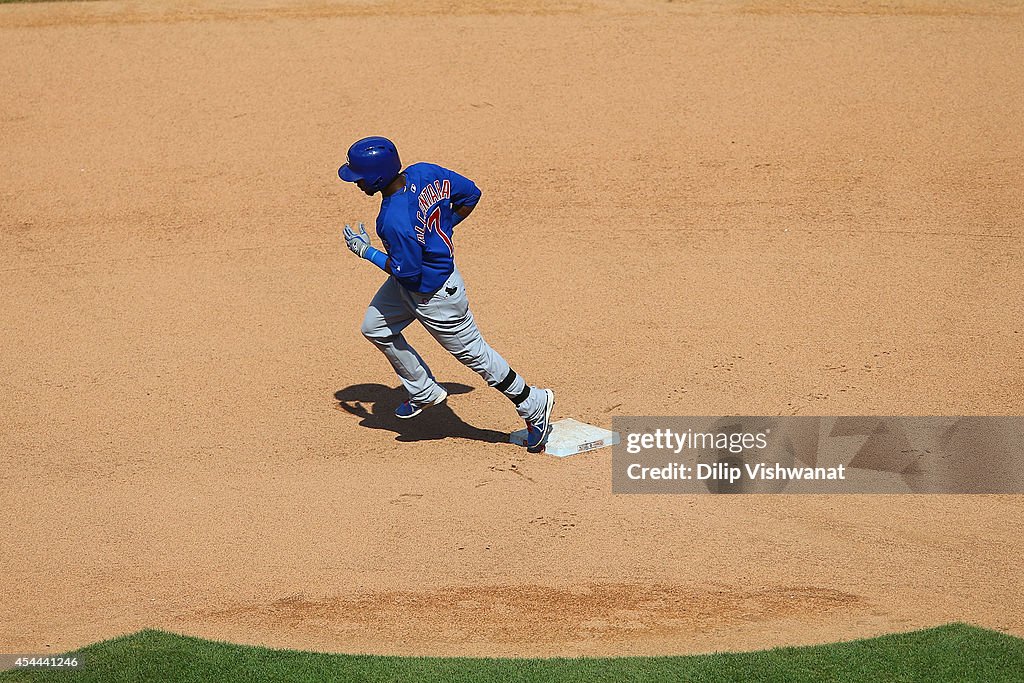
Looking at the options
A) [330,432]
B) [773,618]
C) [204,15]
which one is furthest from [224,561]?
[204,15]

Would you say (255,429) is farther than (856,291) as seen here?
No

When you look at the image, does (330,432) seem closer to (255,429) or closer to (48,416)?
(255,429)

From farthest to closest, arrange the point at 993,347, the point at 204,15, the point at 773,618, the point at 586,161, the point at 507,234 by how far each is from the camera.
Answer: the point at 204,15, the point at 586,161, the point at 507,234, the point at 993,347, the point at 773,618

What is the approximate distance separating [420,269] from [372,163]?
756 millimetres

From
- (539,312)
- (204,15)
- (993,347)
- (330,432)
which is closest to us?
(330,432)

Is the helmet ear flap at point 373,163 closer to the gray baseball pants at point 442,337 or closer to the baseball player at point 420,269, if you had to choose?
the baseball player at point 420,269

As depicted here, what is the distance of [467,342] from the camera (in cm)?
818

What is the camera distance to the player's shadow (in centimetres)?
896

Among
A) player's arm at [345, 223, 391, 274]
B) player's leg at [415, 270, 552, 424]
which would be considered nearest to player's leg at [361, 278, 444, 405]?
player's leg at [415, 270, 552, 424]

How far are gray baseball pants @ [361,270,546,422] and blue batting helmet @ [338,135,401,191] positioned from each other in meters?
0.83

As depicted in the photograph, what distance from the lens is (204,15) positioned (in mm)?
15094

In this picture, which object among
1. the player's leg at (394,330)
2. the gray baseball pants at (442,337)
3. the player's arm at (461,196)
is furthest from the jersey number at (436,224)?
the player's leg at (394,330)

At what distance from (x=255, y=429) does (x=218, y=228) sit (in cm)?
Answer: 364

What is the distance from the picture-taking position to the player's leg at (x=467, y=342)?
26.3 feet
